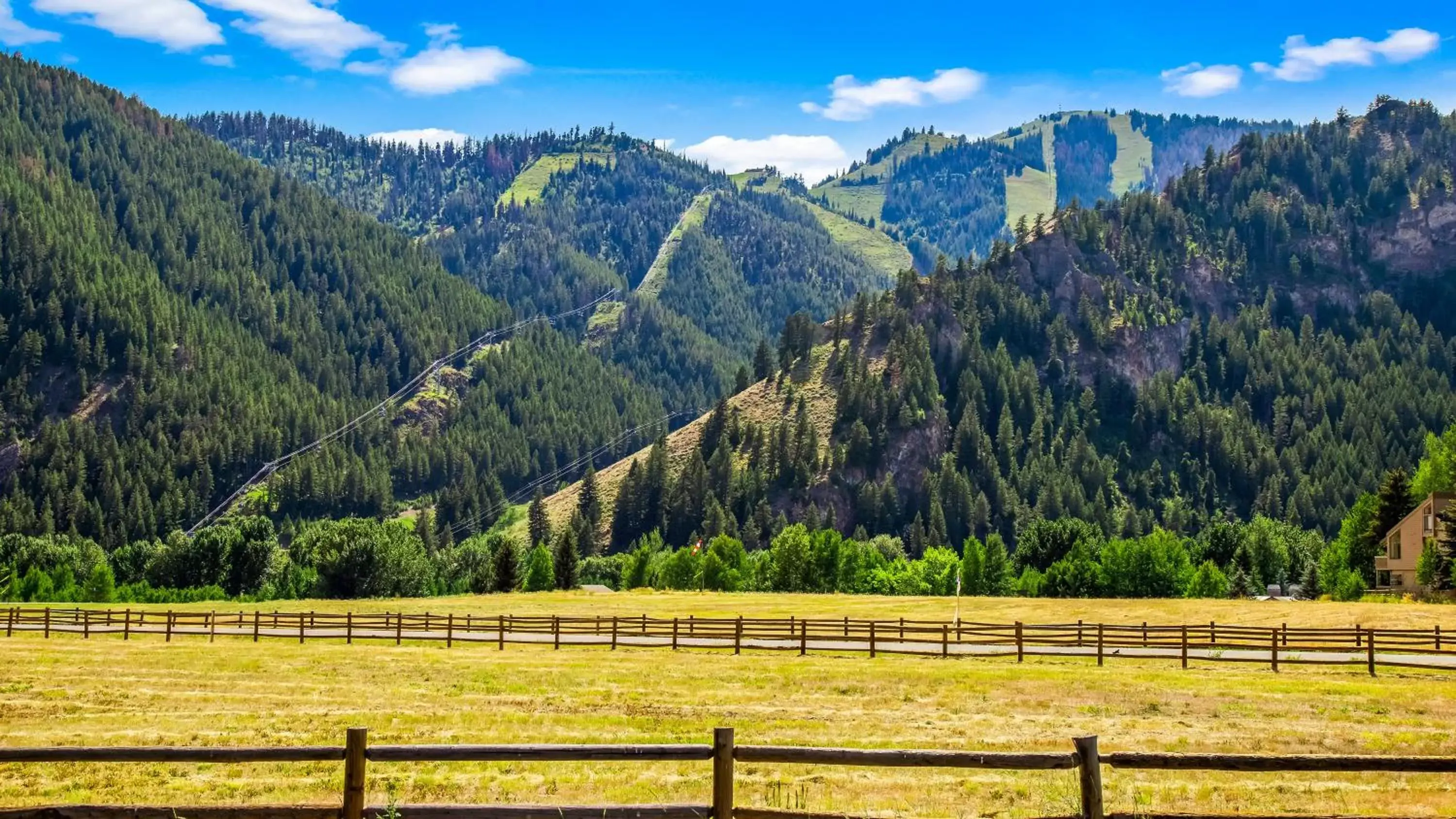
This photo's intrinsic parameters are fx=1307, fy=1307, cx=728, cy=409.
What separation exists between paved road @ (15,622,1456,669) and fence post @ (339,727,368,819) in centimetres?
4193

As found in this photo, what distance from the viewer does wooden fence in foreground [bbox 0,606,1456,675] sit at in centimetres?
5369

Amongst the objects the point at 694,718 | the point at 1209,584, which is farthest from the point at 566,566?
the point at 694,718

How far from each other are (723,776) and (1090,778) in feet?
15.0

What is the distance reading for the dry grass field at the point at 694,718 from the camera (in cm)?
2222

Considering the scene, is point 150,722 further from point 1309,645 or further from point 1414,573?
point 1414,573

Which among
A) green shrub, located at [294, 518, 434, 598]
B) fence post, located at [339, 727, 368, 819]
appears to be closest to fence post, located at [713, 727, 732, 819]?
fence post, located at [339, 727, 368, 819]

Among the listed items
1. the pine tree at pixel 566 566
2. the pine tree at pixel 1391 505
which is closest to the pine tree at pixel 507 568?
the pine tree at pixel 566 566

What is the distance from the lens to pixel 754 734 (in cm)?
2916

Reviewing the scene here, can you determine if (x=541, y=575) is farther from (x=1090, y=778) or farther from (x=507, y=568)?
(x=1090, y=778)

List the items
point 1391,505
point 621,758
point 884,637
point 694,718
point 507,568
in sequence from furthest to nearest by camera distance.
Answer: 1. point 507,568
2. point 1391,505
3. point 884,637
4. point 694,718
5. point 621,758

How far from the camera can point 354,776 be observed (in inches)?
634

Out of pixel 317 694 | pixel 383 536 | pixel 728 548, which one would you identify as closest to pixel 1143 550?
pixel 728 548

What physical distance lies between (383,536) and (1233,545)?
342 ft

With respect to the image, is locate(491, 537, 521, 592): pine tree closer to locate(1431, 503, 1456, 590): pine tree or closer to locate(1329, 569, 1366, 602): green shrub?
locate(1329, 569, 1366, 602): green shrub
